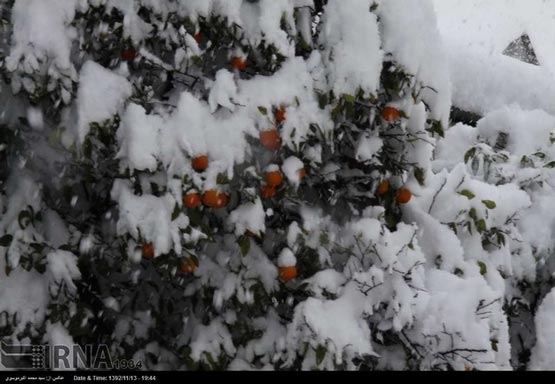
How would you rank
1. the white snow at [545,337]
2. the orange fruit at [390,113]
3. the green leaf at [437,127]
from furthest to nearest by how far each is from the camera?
the white snow at [545,337]
the green leaf at [437,127]
the orange fruit at [390,113]

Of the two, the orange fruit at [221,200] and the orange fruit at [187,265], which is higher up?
the orange fruit at [221,200]

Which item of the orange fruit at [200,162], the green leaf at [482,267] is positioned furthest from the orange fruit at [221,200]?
the green leaf at [482,267]

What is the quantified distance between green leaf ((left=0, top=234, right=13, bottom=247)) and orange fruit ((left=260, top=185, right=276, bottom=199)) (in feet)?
3.03

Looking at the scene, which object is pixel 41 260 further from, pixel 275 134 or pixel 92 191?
pixel 275 134

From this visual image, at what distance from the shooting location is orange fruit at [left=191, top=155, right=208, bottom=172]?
2066 mm

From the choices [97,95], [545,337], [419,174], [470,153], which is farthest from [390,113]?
[545,337]

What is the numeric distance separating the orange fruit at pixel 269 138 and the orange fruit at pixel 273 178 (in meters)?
0.10

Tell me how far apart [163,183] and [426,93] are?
113 centimetres

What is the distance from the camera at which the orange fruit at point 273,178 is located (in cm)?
220

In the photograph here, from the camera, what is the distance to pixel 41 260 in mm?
2199

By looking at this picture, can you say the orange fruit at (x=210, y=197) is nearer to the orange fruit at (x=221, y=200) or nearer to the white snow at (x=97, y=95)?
the orange fruit at (x=221, y=200)

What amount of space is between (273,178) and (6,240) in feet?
3.24

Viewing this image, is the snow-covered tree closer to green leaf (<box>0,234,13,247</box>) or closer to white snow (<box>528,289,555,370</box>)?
green leaf (<box>0,234,13,247</box>)

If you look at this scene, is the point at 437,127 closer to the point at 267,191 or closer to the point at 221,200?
the point at 267,191
